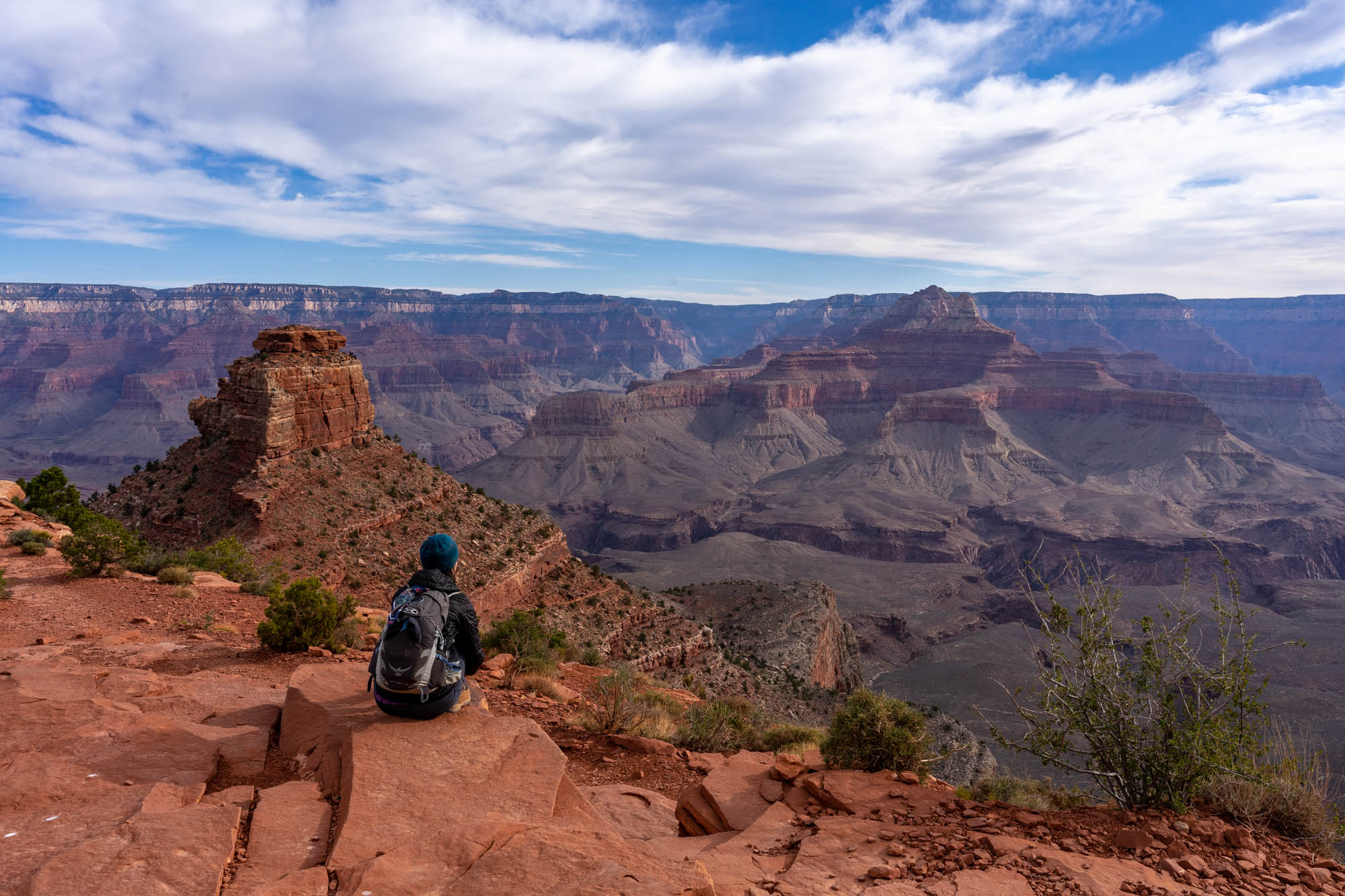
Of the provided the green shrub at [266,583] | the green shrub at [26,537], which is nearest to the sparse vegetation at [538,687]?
the green shrub at [266,583]

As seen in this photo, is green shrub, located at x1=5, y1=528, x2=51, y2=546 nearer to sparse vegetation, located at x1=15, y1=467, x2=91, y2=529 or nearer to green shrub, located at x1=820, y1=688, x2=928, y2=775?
sparse vegetation, located at x1=15, y1=467, x2=91, y2=529

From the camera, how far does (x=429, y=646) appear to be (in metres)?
7.32

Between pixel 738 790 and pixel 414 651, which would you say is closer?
pixel 414 651

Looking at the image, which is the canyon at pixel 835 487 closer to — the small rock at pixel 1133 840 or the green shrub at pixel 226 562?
the green shrub at pixel 226 562

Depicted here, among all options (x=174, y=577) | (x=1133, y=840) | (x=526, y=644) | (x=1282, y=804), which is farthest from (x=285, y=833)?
(x=174, y=577)

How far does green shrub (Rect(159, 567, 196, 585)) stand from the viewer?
1806cm

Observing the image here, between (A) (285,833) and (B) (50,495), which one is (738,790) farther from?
(B) (50,495)

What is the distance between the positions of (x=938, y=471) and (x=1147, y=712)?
480 ft

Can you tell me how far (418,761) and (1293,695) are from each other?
2555 inches

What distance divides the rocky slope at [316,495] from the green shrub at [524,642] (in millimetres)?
9679

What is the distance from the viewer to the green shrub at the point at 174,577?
59.3 ft

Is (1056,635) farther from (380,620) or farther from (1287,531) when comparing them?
(1287,531)

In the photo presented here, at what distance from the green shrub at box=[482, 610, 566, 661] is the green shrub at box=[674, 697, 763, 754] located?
12.2ft

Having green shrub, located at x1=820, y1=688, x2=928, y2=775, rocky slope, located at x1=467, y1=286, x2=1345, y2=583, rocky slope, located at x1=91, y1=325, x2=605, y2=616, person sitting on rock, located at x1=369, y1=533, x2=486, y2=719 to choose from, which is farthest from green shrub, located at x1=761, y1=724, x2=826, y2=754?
rocky slope, located at x1=467, y1=286, x2=1345, y2=583
